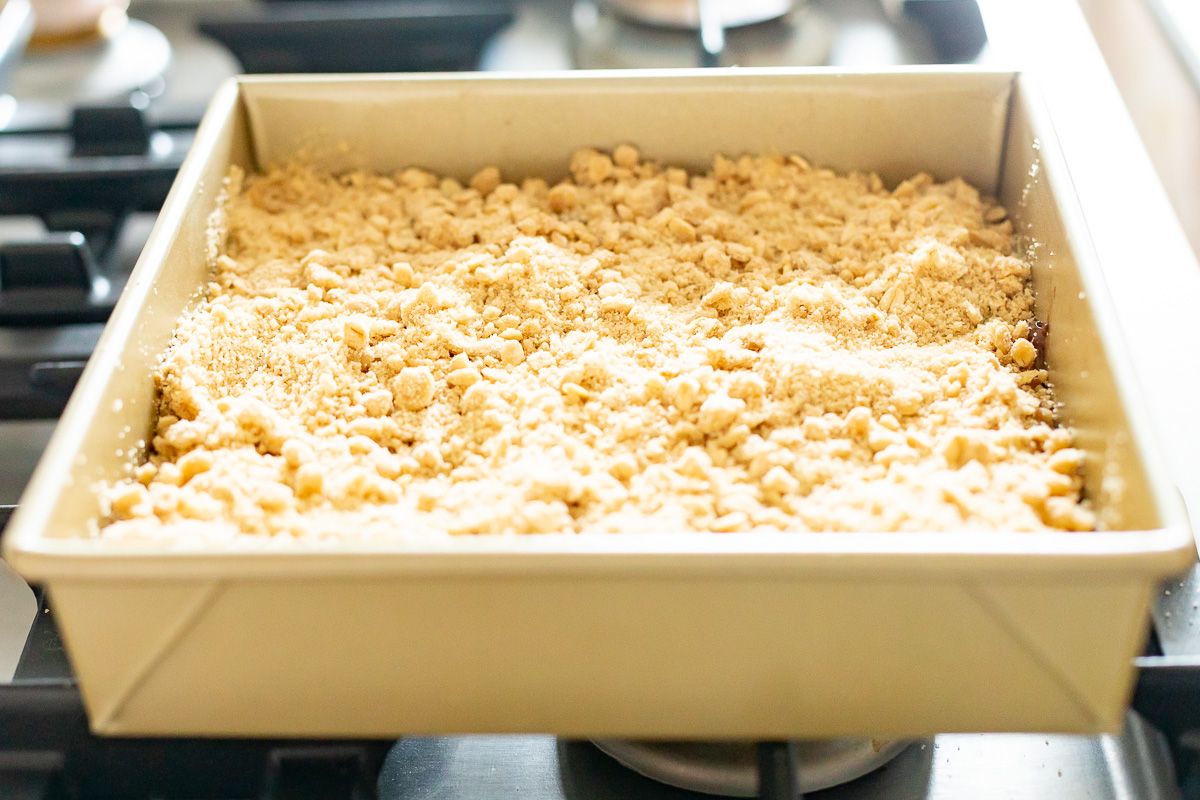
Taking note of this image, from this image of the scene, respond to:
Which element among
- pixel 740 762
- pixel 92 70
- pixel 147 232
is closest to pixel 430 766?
pixel 740 762

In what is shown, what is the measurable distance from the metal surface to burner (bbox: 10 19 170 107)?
23.3 inches

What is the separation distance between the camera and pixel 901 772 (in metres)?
0.50

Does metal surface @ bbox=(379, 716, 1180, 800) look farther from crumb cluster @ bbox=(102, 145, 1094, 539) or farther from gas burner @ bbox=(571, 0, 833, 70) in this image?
gas burner @ bbox=(571, 0, 833, 70)

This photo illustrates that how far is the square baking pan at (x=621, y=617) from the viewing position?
0.40 metres

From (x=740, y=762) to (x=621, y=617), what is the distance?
12 cm

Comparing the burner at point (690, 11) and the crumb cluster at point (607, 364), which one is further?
the burner at point (690, 11)

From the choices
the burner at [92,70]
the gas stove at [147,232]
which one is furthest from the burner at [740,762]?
the burner at [92,70]

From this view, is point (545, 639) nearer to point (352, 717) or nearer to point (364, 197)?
point (352, 717)

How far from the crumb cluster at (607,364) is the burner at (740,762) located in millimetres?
95

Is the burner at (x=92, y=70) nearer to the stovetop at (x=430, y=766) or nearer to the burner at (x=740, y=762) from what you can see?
the stovetop at (x=430, y=766)

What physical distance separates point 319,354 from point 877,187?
1.08ft

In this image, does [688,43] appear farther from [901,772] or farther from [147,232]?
[901,772]

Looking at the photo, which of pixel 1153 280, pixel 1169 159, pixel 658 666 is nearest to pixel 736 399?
pixel 658 666

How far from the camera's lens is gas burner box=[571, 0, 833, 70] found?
834mm
